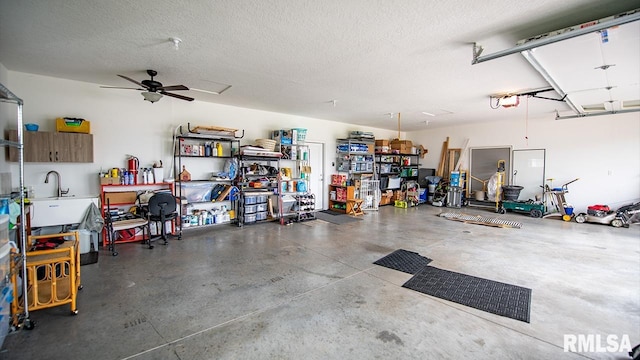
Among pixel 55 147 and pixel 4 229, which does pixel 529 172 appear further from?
pixel 55 147

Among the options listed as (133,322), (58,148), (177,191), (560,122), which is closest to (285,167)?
(177,191)

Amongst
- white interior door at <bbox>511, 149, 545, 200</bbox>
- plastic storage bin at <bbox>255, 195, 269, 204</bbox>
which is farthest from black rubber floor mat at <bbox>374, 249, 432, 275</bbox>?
white interior door at <bbox>511, 149, 545, 200</bbox>

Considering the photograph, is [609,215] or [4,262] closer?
[4,262]

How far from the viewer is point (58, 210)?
406 centimetres

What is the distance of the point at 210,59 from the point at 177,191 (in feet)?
10.5

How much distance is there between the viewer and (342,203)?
824cm

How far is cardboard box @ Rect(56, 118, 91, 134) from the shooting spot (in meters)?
4.36

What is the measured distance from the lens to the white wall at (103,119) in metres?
4.39

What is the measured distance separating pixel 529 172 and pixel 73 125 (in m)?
11.5

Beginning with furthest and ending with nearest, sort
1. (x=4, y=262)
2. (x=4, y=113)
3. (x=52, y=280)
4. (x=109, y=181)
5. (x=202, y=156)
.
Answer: (x=202, y=156) → (x=109, y=181) → (x=4, y=113) → (x=52, y=280) → (x=4, y=262)

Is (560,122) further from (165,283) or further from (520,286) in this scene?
(165,283)

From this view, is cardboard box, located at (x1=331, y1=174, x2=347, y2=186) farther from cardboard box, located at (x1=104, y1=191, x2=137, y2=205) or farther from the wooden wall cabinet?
the wooden wall cabinet

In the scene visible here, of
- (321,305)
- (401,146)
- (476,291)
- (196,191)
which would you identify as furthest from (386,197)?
(321,305)

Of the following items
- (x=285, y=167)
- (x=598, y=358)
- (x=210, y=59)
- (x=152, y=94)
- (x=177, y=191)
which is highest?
(x=210, y=59)
